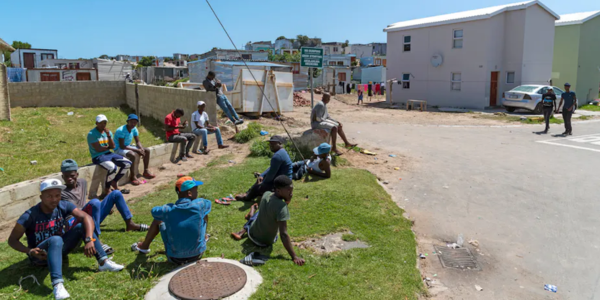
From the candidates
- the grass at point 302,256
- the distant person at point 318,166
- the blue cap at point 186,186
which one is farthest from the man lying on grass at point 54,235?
the distant person at point 318,166

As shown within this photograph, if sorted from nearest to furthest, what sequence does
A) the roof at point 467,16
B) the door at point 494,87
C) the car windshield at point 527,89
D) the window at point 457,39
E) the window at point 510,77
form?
the car windshield at point 527,89
the roof at point 467,16
the window at point 510,77
the door at point 494,87
the window at point 457,39

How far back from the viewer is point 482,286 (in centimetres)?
496

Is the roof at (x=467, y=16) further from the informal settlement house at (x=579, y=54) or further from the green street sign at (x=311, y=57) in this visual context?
the green street sign at (x=311, y=57)

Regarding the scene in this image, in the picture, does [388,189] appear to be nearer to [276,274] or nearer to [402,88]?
[276,274]

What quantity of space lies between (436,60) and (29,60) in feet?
202

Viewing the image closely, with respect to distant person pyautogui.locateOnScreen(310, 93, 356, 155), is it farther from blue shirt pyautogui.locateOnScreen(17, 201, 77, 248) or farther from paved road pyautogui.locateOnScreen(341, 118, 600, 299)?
blue shirt pyautogui.locateOnScreen(17, 201, 77, 248)

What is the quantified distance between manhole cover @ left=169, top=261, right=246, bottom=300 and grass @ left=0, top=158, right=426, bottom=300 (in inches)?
9.8

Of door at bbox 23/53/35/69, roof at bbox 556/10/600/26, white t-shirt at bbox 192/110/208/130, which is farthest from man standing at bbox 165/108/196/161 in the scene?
door at bbox 23/53/35/69

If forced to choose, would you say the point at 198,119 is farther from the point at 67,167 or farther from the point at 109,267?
the point at 109,267

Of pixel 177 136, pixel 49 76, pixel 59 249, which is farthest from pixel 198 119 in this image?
pixel 49 76

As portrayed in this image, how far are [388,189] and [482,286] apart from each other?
3940 millimetres

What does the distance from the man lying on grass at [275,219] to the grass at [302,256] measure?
5.9 inches

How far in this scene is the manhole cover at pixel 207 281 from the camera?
3975 mm

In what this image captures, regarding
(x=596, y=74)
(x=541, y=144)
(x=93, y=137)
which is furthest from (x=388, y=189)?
(x=596, y=74)
